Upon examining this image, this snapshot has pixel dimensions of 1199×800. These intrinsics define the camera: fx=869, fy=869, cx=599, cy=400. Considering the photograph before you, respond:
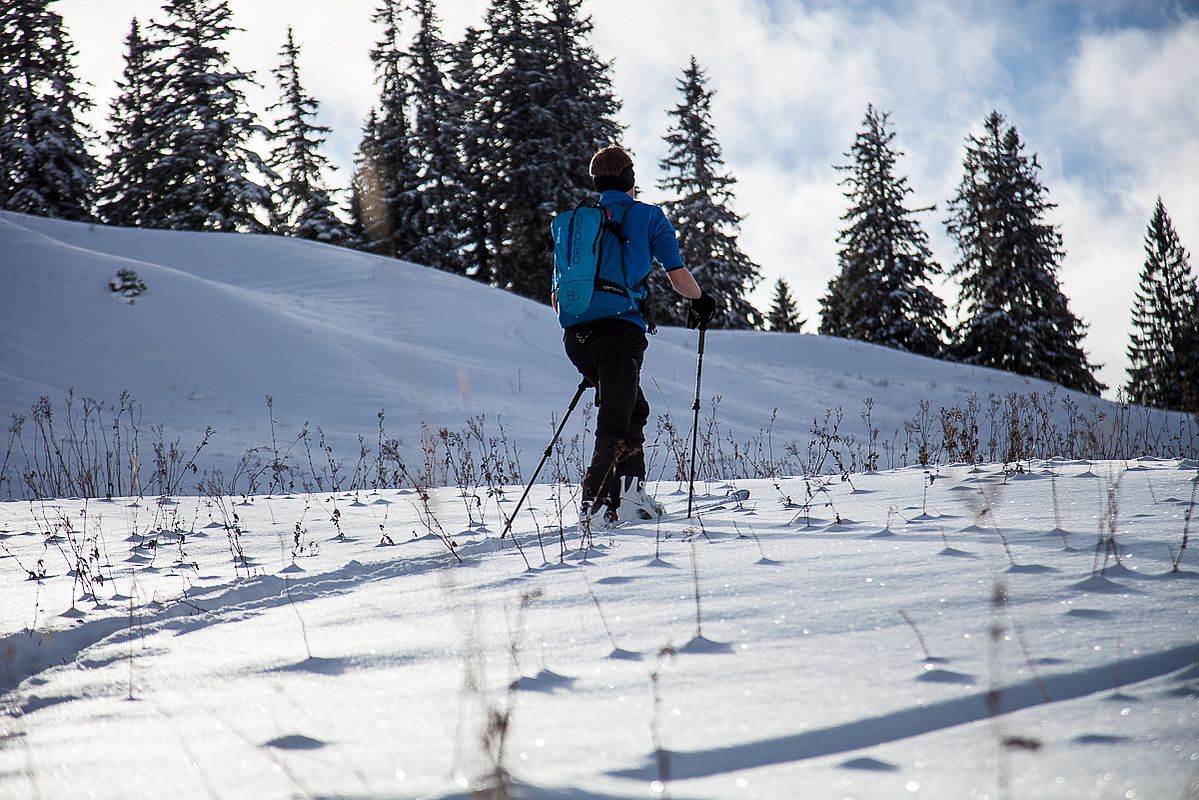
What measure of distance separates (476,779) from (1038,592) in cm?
185

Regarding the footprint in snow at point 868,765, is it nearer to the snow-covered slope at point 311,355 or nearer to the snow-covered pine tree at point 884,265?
the snow-covered slope at point 311,355

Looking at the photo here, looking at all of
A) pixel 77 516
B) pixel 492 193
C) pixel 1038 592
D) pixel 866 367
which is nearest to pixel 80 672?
pixel 1038 592

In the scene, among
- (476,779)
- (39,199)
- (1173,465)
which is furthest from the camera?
(39,199)

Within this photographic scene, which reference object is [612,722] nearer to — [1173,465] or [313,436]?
[1173,465]

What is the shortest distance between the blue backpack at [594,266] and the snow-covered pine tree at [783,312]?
53562 mm

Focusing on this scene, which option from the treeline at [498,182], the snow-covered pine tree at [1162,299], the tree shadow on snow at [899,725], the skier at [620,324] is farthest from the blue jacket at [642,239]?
the snow-covered pine tree at [1162,299]

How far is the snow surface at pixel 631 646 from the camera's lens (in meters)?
1.60

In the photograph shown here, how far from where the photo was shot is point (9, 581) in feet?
13.6

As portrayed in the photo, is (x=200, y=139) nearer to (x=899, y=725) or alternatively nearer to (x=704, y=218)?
(x=704, y=218)

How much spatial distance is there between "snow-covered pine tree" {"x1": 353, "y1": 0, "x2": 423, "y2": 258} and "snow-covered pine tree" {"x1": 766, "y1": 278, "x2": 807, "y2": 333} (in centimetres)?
2705

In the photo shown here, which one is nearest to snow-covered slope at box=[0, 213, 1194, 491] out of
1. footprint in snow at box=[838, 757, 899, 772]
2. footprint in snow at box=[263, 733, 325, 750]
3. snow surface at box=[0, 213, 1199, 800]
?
snow surface at box=[0, 213, 1199, 800]

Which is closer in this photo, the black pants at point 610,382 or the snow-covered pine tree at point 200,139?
the black pants at point 610,382

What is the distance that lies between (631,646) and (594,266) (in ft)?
8.84

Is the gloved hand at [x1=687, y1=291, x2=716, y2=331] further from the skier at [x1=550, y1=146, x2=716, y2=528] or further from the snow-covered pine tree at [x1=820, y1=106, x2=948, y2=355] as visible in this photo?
the snow-covered pine tree at [x1=820, y1=106, x2=948, y2=355]
